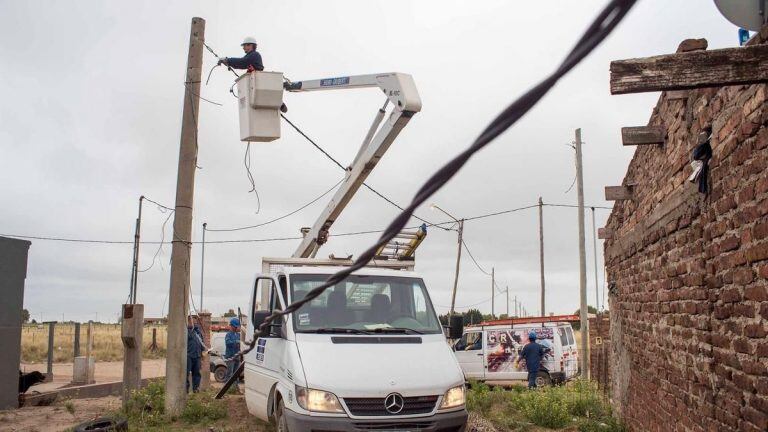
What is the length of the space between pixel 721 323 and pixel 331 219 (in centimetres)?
745

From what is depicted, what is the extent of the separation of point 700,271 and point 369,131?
657cm

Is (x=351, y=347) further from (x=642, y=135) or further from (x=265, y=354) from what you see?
(x=642, y=135)

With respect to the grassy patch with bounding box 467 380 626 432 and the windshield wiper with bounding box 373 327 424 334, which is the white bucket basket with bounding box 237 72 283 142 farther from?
the grassy patch with bounding box 467 380 626 432

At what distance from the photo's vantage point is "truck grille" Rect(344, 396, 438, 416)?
6.68 metres

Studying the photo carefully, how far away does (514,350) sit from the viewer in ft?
66.7

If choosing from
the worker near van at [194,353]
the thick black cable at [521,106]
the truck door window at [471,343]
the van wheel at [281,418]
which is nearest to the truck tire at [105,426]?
the van wheel at [281,418]

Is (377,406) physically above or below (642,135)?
below

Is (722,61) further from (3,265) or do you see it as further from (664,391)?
(3,265)

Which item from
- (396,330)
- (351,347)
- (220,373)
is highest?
(396,330)

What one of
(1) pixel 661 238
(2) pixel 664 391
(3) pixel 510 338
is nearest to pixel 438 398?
(2) pixel 664 391

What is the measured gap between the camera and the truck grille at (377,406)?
6.68m

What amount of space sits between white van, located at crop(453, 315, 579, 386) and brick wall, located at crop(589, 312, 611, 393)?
808 millimetres

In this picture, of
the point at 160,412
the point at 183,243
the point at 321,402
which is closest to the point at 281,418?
the point at 321,402

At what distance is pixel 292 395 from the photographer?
695cm
